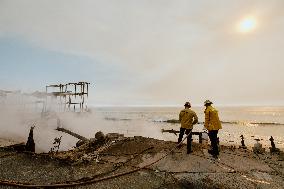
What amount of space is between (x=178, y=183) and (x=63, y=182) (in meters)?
3.37

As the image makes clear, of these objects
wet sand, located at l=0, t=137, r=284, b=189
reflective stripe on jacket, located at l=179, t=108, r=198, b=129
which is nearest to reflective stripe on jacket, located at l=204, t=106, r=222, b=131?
reflective stripe on jacket, located at l=179, t=108, r=198, b=129

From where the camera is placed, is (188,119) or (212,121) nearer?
(212,121)

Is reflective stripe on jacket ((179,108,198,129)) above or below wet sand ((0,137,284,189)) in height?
above


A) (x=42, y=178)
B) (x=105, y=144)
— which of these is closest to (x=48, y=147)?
(x=105, y=144)

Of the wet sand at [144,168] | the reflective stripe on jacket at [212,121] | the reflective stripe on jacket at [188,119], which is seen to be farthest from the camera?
the reflective stripe on jacket at [188,119]

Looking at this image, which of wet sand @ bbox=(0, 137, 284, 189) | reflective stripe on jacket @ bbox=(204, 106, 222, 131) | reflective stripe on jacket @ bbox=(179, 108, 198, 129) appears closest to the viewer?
wet sand @ bbox=(0, 137, 284, 189)

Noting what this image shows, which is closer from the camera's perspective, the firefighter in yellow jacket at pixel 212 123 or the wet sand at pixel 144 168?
the wet sand at pixel 144 168

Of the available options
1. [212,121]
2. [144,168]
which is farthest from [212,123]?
[144,168]

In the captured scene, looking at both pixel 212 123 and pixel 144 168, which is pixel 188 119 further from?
pixel 144 168

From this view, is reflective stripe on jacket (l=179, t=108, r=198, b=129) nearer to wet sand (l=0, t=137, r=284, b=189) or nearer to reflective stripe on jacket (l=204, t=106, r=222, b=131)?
reflective stripe on jacket (l=204, t=106, r=222, b=131)

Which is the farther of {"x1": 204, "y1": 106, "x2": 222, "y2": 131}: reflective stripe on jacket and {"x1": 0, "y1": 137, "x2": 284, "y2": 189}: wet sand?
{"x1": 204, "y1": 106, "x2": 222, "y2": 131}: reflective stripe on jacket

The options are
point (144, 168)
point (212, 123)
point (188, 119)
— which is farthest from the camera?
point (188, 119)

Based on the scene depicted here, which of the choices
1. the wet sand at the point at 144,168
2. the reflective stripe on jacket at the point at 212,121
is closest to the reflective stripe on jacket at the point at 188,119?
the reflective stripe on jacket at the point at 212,121

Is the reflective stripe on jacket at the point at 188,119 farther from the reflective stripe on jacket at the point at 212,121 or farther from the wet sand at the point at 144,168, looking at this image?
the wet sand at the point at 144,168
